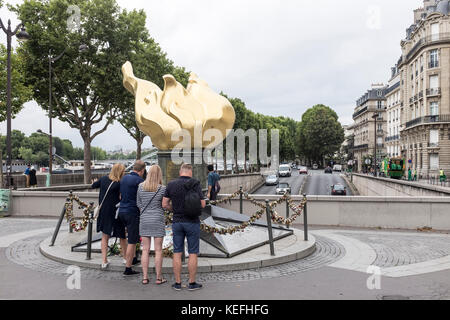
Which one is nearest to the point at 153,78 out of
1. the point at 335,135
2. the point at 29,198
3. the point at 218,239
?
the point at 29,198

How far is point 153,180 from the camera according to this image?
6094mm

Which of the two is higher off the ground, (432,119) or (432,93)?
(432,93)

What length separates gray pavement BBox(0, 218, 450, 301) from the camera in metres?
5.71

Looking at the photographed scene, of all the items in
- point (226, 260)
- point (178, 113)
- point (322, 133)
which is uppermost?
point (322, 133)

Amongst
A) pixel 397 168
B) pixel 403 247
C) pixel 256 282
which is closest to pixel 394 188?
pixel 397 168

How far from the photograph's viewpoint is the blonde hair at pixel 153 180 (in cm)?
604

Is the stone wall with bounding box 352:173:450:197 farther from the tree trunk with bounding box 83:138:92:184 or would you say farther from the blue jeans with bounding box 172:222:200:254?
the tree trunk with bounding box 83:138:92:184

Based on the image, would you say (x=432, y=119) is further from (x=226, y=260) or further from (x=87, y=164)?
(x=226, y=260)

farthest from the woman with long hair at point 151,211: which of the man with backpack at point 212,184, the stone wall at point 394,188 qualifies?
the stone wall at point 394,188

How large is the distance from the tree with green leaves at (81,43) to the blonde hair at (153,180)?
23527mm

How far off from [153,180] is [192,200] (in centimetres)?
80

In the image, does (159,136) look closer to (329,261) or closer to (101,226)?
(101,226)

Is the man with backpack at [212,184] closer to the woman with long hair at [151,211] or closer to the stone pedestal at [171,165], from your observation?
the stone pedestal at [171,165]

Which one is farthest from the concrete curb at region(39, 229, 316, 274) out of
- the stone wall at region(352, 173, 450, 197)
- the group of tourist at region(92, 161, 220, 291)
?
the stone wall at region(352, 173, 450, 197)
